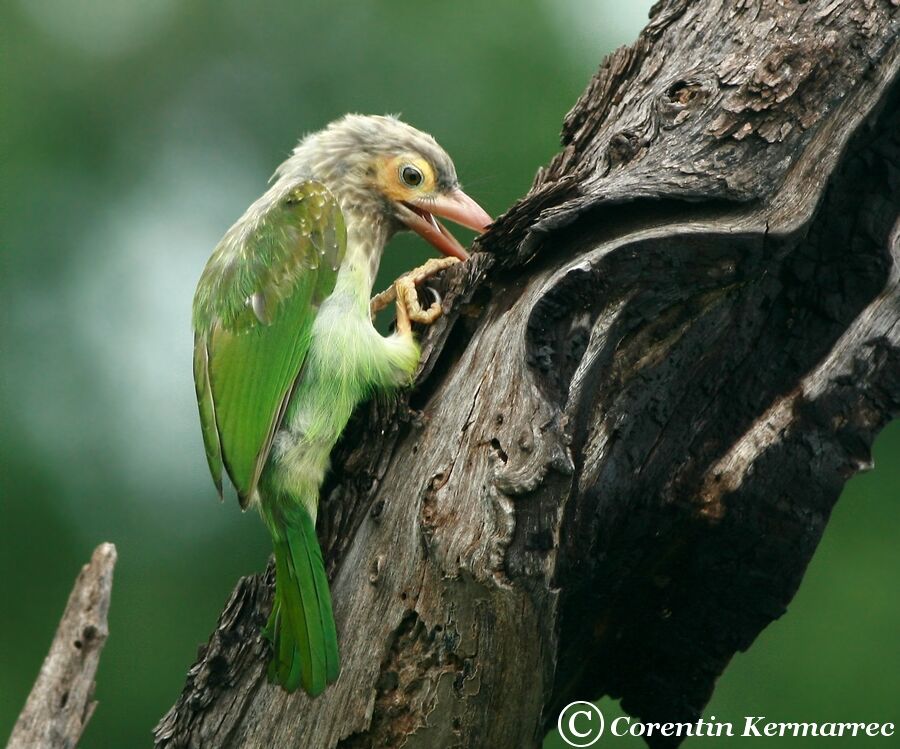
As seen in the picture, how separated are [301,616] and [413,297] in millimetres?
1088

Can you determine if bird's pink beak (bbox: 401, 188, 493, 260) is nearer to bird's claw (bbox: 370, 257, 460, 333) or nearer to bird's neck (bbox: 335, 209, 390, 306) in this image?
bird's neck (bbox: 335, 209, 390, 306)

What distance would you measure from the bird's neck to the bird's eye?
0.18 metres

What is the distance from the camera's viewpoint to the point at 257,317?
3.82 metres

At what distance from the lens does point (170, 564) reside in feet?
24.5

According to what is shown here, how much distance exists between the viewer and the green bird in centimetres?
330

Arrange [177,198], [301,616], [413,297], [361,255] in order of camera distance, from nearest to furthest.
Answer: [301,616]
[413,297]
[361,255]
[177,198]

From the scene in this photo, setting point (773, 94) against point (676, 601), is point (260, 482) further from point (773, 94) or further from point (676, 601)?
point (773, 94)

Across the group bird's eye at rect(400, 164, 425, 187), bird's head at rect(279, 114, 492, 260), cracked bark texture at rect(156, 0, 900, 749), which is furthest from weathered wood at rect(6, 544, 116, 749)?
bird's eye at rect(400, 164, 425, 187)

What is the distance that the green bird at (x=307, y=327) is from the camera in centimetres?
330

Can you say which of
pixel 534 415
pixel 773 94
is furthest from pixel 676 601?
pixel 773 94

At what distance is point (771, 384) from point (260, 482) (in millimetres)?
1598

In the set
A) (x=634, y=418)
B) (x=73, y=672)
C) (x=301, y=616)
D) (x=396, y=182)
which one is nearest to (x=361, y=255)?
(x=396, y=182)

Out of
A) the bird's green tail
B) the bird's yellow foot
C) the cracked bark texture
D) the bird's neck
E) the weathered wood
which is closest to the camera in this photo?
the cracked bark texture

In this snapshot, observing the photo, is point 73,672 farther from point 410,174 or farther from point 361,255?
point 410,174
